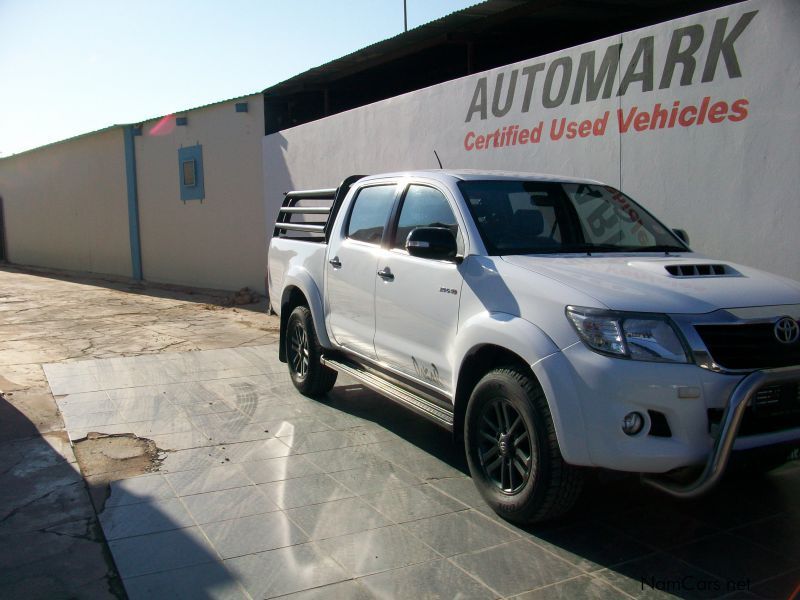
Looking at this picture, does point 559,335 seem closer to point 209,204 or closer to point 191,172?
point 209,204

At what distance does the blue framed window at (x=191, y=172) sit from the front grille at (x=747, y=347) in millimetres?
14979

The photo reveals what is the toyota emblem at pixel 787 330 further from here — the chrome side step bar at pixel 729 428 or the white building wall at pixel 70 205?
the white building wall at pixel 70 205

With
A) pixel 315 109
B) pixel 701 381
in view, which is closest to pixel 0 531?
pixel 701 381

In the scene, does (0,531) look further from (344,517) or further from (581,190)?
(581,190)

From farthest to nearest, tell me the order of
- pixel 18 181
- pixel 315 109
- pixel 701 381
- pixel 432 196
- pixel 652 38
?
pixel 18 181, pixel 315 109, pixel 652 38, pixel 432 196, pixel 701 381

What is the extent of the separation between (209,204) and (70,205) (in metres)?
9.88

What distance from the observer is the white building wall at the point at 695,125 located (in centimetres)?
595

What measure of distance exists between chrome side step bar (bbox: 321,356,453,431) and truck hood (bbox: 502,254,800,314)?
1.06 meters

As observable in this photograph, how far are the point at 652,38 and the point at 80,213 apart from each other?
20.8 metres

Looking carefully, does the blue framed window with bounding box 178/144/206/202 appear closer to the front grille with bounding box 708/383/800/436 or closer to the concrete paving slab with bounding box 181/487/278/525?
the concrete paving slab with bounding box 181/487/278/525

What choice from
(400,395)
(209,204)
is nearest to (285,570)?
(400,395)

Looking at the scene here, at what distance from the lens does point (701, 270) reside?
4172 millimetres

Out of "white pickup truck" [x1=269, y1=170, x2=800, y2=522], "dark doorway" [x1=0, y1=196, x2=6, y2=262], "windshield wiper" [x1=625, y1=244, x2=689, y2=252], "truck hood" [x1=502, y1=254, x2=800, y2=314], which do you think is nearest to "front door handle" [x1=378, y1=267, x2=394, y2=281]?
"white pickup truck" [x1=269, y1=170, x2=800, y2=522]

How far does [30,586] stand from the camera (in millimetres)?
3572
